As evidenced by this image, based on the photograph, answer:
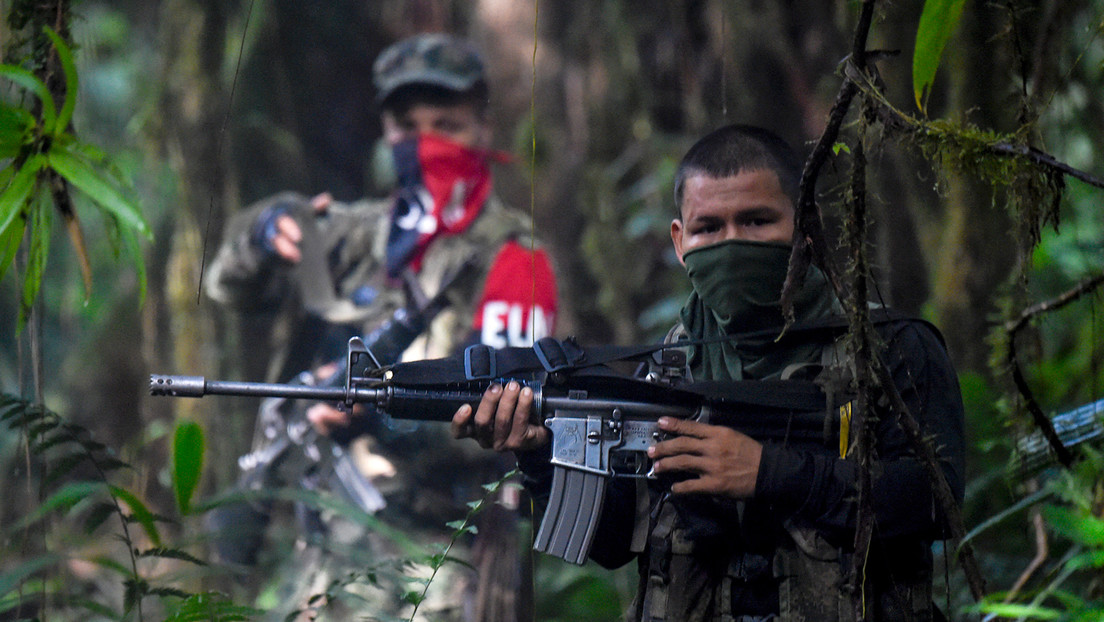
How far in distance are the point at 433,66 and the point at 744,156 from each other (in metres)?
2.79

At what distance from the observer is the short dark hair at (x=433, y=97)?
173 inches

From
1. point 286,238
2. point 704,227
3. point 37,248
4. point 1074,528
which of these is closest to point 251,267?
point 286,238

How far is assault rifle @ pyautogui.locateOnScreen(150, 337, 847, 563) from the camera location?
189 centimetres

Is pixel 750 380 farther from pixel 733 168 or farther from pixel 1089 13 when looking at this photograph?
pixel 1089 13

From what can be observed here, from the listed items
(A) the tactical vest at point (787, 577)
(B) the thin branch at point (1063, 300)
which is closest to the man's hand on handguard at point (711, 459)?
(A) the tactical vest at point (787, 577)

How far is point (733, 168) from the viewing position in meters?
1.96

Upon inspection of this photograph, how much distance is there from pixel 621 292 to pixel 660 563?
13.4 ft

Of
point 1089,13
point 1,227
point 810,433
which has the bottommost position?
point 810,433

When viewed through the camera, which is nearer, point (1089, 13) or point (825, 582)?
point (825, 582)

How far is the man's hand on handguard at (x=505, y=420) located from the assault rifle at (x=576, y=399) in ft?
0.08

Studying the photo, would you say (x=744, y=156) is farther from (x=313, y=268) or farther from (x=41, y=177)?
(x=313, y=268)

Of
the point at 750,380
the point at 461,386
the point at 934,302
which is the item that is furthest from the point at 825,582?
the point at 934,302

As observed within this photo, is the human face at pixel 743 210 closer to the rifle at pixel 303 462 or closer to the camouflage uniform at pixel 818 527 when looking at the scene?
the camouflage uniform at pixel 818 527

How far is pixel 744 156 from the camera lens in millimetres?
1976
